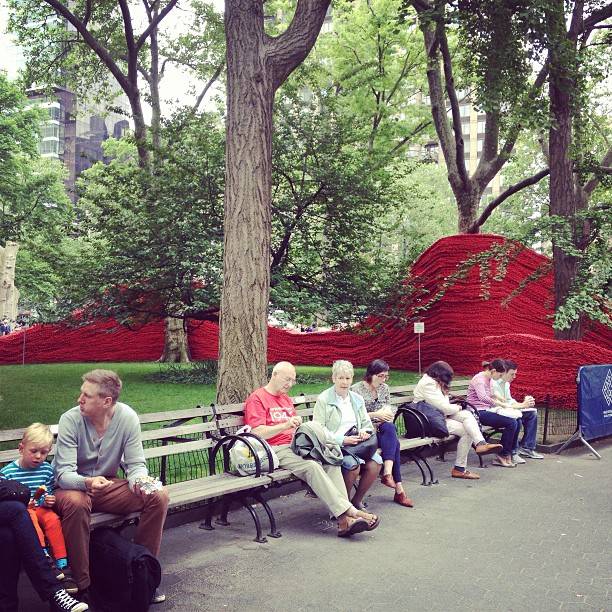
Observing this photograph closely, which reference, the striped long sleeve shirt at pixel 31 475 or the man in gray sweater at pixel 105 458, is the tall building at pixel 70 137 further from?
the striped long sleeve shirt at pixel 31 475

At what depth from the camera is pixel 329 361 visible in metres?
24.0

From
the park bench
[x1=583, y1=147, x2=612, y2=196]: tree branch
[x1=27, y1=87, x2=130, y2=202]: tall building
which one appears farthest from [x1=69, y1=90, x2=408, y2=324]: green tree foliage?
[x1=27, y1=87, x2=130, y2=202]: tall building

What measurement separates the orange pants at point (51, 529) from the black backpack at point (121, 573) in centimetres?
25

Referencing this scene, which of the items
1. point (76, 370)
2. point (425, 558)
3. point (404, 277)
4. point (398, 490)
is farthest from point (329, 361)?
point (425, 558)

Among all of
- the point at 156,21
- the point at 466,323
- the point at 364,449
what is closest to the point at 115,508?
the point at 364,449

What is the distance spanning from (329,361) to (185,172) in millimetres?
9422

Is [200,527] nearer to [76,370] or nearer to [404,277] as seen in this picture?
[404,277]

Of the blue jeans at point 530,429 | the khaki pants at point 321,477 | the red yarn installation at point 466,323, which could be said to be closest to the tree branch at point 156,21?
the red yarn installation at point 466,323

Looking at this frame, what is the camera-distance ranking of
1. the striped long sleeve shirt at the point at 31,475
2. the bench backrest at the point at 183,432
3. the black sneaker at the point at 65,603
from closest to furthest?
the black sneaker at the point at 65,603, the striped long sleeve shirt at the point at 31,475, the bench backrest at the point at 183,432

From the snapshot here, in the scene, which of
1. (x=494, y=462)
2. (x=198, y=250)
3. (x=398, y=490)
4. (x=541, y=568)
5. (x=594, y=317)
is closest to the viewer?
(x=541, y=568)

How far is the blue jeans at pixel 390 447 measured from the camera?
6.73m

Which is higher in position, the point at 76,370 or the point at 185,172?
the point at 185,172

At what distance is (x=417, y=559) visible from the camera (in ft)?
16.4

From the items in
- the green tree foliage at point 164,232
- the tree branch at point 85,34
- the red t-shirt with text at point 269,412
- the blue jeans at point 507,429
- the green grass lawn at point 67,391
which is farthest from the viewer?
the tree branch at point 85,34
